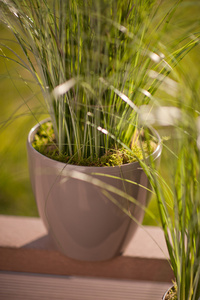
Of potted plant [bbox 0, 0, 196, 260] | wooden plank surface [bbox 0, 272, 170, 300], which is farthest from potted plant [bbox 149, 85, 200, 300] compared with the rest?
wooden plank surface [bbox 0, 272, 170, 300]

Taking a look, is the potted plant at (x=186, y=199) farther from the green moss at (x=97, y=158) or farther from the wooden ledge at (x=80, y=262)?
the wooden ledge at (x=80, y=262)

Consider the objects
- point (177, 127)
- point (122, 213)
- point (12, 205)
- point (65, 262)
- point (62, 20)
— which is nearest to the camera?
point (177, 127)

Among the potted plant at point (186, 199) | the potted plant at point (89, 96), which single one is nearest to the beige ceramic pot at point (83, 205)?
the potted plant at point (89, 96)

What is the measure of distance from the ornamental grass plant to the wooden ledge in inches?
11.5

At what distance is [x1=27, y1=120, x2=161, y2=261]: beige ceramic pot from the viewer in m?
0.62

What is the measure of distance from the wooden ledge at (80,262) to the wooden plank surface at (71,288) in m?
0.02

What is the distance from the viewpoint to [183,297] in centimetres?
52

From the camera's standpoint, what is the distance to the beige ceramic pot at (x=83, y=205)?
0.62 meters

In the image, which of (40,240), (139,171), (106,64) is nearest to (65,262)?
(40,240)

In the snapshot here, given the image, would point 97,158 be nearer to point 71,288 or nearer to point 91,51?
point 91,51

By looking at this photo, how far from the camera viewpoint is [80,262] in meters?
0.82

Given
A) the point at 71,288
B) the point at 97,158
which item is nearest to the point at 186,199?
the point at 97,158

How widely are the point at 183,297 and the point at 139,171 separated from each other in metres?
0.22

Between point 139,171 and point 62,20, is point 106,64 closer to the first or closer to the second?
point 62,20
